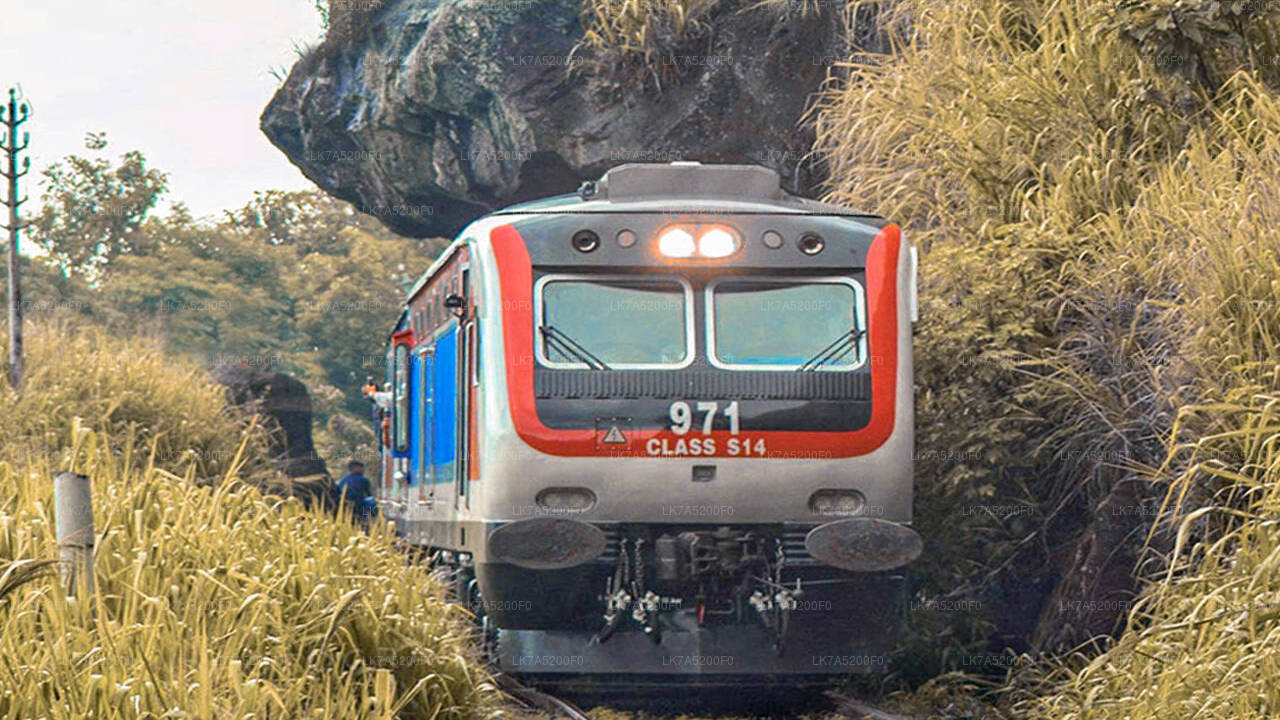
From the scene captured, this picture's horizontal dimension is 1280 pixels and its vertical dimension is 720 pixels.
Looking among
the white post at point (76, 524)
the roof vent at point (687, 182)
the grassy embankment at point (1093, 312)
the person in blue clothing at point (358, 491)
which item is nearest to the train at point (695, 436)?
the roof vent at point (687, 182)

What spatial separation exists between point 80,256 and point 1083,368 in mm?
36565

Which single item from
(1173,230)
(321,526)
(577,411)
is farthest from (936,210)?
(321,526)

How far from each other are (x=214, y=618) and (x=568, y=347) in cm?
331

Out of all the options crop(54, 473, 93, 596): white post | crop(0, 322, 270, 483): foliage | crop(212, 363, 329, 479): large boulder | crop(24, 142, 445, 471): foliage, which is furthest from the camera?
crop(24, 142, 445, 471): foliage

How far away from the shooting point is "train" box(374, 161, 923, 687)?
9250 mm

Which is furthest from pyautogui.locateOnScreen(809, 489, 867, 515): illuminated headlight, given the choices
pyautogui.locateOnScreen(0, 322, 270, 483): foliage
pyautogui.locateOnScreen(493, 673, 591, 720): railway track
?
pyautogui.locateOnScreen(0, 322, 270, 483): foliage

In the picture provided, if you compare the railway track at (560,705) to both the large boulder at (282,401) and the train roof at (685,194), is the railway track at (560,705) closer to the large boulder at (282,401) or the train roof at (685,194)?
the train roof at (685,194)

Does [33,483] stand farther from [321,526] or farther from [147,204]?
[147,204]

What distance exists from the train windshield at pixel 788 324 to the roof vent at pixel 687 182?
84 centimetres

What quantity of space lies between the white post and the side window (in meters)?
7.40

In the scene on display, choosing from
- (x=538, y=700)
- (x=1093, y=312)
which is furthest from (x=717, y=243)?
(x=538, y=700)

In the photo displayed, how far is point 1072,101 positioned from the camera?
1223 cm

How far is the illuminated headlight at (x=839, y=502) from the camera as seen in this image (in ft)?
31.0

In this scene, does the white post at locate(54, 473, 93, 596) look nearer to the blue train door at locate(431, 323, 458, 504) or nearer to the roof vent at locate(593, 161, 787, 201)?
the blue train door at locate(431, 323, 458, 504)
